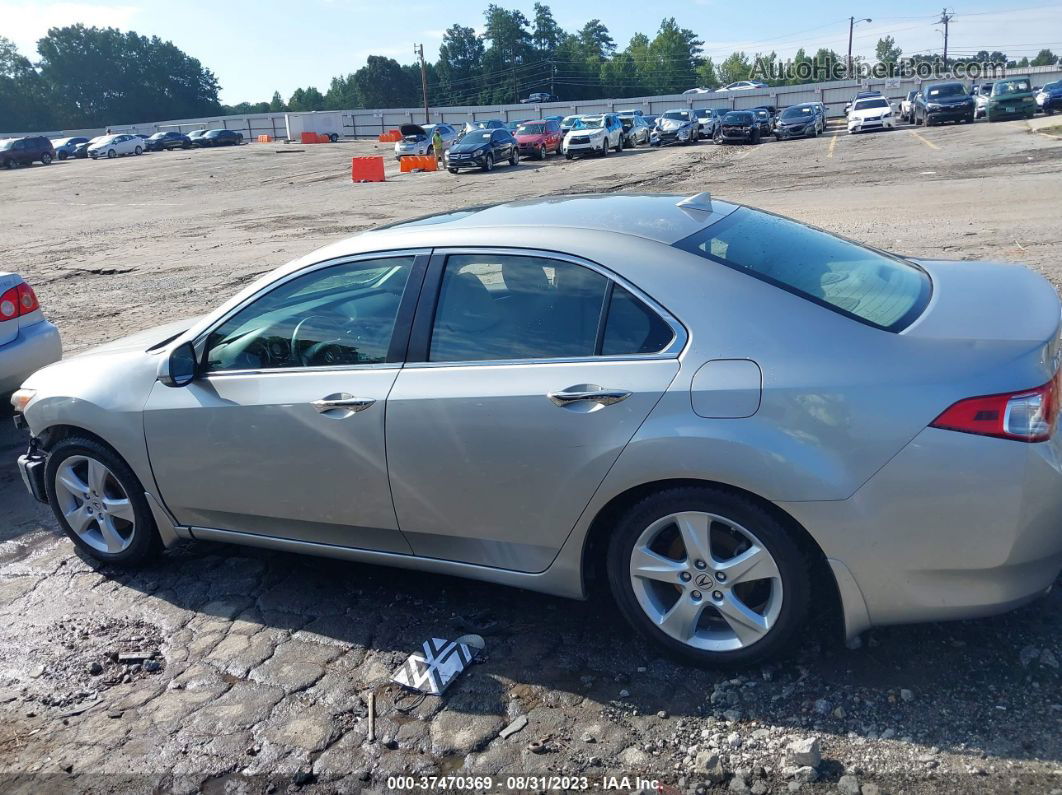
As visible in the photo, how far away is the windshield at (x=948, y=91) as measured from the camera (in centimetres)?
4091

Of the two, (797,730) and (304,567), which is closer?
(797,730)

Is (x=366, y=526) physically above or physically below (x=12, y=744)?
A: above

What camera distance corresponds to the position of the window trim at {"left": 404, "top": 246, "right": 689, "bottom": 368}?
3254 millimetres

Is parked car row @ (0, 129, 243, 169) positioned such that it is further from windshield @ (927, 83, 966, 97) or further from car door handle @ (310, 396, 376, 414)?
car door handle @ (310, 396, 376, 414)

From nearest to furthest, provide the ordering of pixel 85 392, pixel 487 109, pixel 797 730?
pixel 797 730 → pixel 85 392 → pixel 487 109

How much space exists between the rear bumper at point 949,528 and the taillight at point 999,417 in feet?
0.09

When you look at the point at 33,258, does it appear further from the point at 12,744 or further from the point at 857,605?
the point at 857,605

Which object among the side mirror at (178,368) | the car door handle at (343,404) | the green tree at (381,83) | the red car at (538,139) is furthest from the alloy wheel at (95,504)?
the green tree at (381,83)

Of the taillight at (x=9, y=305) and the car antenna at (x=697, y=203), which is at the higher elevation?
the car antenna at (x=697, y=203)

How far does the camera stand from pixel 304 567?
4562 mm

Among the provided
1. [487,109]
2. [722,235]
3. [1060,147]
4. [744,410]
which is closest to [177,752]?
[744,410]

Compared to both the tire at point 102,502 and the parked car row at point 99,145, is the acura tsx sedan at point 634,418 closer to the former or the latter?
the tire at point 102,502

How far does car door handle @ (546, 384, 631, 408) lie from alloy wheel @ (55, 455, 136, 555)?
7.78ft

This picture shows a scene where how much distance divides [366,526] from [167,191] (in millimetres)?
35697
